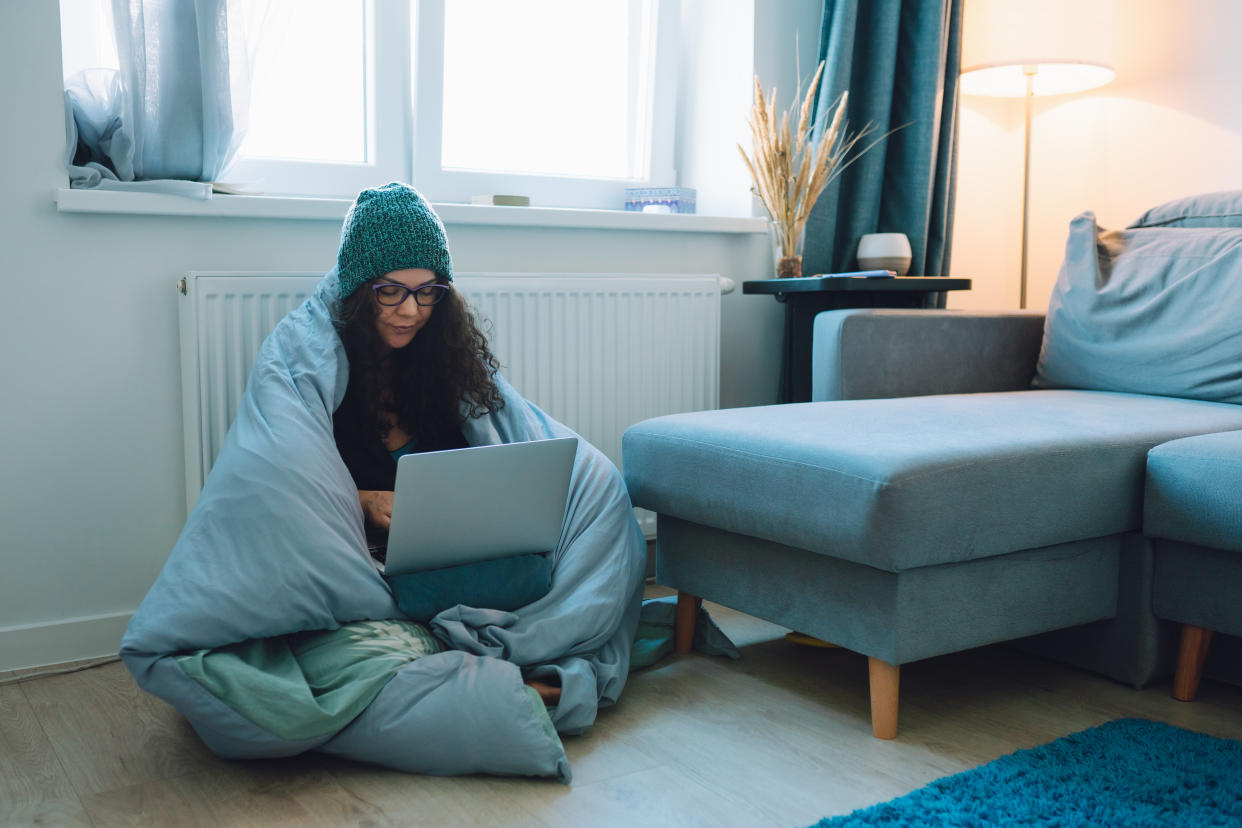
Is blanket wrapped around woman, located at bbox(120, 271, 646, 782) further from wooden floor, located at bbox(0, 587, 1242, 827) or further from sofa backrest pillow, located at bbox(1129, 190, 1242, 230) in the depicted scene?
sofa backrest pillow, located at bbox(1129, 190, 1242, 230)

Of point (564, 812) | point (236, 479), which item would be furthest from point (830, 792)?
point (236, 479)

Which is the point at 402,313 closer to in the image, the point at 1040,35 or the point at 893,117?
the point at 893,117

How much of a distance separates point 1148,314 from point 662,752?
1.48 metres

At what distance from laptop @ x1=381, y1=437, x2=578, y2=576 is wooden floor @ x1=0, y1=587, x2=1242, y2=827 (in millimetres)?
317

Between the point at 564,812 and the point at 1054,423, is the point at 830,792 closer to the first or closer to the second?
the point at 564,812

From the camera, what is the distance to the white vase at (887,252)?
280 cm

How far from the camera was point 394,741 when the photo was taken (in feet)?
5.02

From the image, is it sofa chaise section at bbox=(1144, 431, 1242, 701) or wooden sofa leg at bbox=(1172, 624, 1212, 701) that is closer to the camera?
sofa chaise section at bbox=(1144, 431, 1242, 701)

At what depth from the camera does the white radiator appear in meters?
2.07

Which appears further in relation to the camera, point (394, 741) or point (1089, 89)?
point (1089, 89)

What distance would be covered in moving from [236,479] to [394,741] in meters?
0.45

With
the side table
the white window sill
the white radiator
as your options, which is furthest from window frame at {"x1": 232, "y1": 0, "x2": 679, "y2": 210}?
the side table

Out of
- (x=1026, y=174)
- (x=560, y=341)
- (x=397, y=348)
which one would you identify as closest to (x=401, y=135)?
(x=560, y=341)

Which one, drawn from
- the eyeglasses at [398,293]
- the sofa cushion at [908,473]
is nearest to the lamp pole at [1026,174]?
the sofa cushion at [908,473]
